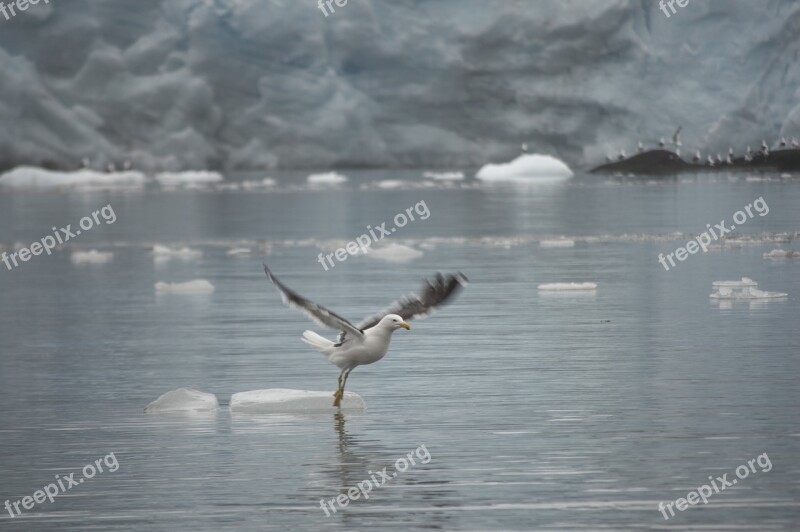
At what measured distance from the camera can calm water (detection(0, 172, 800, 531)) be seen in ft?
19.1

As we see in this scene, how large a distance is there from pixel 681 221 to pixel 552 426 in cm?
1763

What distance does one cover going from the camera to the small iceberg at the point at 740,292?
1288cm

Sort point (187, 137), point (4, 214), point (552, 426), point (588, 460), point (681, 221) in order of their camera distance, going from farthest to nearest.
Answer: point (187, 137), point (4, 214), point (681, 221), point (552, 426), point (588, 460)

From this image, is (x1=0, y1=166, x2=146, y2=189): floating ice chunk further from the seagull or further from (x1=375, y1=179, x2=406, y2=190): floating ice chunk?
the seagull

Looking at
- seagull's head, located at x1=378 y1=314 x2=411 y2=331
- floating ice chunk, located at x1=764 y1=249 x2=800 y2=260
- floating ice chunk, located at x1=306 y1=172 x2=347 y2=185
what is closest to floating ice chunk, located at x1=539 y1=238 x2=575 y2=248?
floating ice chunk, located at x1=764 y1=249 x2=800 y2=260

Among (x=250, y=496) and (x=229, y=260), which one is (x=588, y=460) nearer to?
(x=250, y=496)

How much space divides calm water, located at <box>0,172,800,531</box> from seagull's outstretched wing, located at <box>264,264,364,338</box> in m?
0.51

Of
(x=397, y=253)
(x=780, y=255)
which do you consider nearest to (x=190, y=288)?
(x=397, y=253)

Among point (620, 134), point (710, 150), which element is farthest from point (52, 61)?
point (710, 150)

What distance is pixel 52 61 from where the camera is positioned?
1732 inches

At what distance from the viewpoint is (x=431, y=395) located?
8.44 metres

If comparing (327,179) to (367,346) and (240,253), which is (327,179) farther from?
(367,346)

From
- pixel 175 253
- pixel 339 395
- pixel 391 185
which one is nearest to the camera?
pixel 339 395

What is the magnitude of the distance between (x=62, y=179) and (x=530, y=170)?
592 inches
